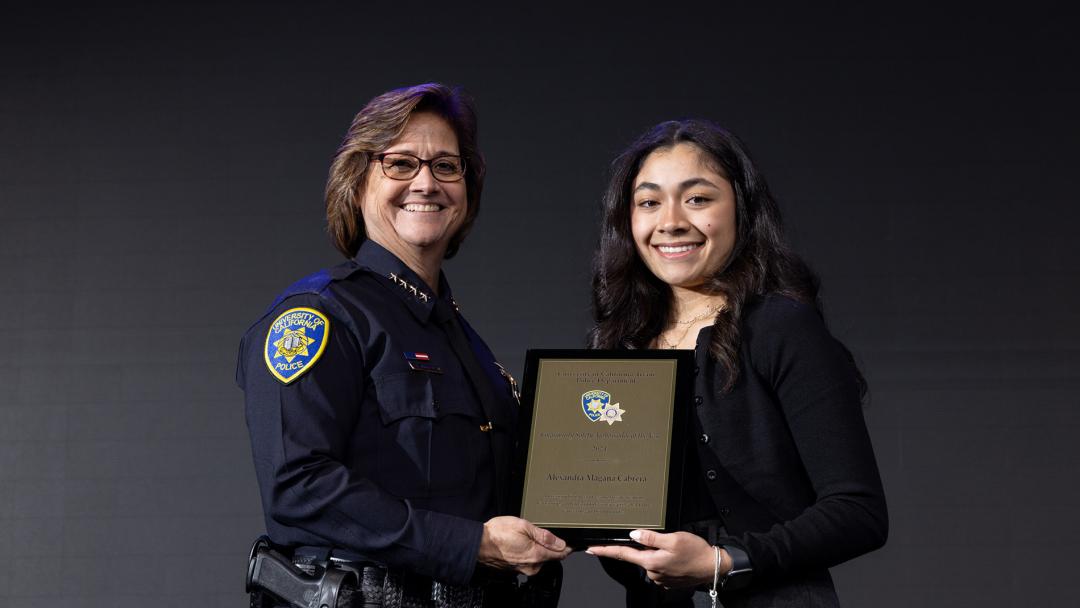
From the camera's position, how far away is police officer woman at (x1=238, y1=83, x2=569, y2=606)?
204cm

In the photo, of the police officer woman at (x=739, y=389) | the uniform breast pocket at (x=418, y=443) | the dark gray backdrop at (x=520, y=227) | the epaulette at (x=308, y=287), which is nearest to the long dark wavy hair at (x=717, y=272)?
the police officer woman at (x=739, y=389)

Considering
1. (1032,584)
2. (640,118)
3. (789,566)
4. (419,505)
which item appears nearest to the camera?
(789,566)

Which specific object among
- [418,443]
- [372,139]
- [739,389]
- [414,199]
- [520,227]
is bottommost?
[418,443]

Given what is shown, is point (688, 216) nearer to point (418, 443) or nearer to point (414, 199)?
point (414, 199)

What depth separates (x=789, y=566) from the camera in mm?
2000

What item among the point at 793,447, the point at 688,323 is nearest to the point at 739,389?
the point at 793,447

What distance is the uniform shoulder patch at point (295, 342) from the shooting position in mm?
2092

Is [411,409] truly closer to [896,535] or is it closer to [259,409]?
Answer: [259,409]

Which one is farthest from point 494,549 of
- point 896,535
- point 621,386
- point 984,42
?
point 984,42

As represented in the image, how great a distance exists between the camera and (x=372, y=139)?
7.79 ft

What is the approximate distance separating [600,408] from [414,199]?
588 millimetres

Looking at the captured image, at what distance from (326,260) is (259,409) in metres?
2.43

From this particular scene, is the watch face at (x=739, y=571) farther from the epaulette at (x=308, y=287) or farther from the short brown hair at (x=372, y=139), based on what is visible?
the short brown hair at (x=372, y=139)

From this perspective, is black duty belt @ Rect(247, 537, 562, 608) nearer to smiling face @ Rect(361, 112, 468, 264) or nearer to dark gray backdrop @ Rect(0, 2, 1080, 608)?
smiling face @ Rect(361, 112, 468, 264)
